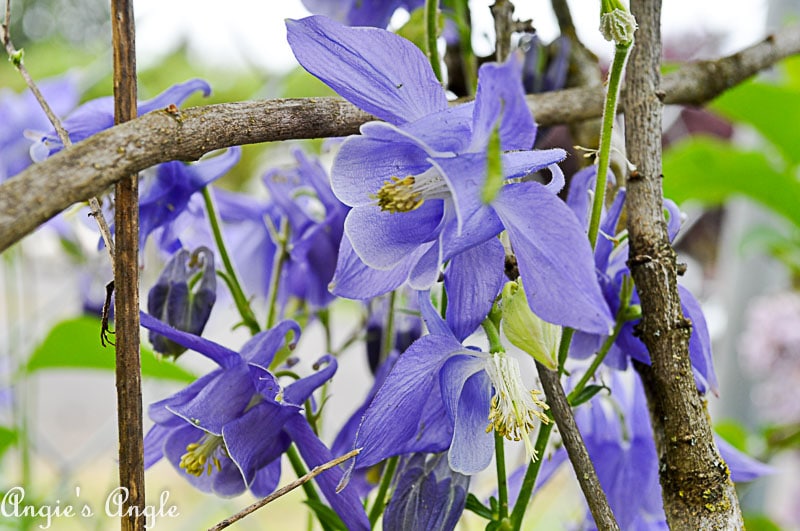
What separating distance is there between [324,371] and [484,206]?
109 millimetres

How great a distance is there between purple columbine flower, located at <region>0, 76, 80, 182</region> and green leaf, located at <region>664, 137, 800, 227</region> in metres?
0.51

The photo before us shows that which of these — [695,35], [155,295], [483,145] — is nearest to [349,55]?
[483,145]

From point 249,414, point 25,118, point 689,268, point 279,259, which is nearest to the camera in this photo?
point 249,414

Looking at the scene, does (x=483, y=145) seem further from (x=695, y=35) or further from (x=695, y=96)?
(x=695, y=35)

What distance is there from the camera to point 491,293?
245 mm

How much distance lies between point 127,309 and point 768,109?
0.71 metres

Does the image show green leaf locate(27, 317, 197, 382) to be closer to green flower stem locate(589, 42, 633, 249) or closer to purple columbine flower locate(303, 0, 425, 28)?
purple columbine flower locate(303, 0, 425, 28)

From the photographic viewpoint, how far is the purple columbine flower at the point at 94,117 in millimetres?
308

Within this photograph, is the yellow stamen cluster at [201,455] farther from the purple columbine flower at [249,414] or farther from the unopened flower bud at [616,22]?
the unopened flower bud at [616,22]

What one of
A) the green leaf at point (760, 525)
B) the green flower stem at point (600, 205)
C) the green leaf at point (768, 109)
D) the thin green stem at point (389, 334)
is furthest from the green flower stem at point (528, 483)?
the green leaf at point (768, 109)

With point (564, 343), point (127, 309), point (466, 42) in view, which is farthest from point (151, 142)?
point (466, 42)

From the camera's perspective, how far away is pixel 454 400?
252 mm

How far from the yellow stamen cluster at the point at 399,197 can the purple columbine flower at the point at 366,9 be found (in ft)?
0.69

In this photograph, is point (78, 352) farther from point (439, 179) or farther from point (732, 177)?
A: point (732, 177)
